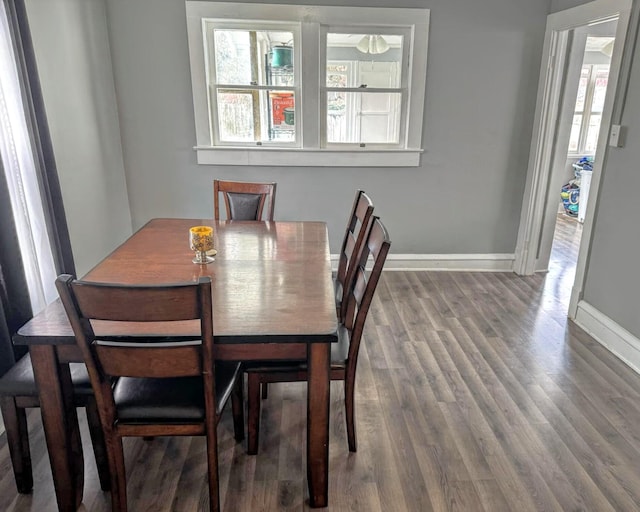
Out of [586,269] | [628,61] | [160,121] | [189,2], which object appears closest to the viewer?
[628,61]

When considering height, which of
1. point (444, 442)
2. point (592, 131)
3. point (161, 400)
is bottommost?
point (444, 442)

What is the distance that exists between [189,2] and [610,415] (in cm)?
366

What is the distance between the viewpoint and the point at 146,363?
1.33 metres

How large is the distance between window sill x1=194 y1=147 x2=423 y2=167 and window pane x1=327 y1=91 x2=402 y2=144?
13 centimetres

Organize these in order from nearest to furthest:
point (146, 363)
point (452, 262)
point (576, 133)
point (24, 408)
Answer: point (146, 363) < point (24, 408) < point (452, 262) < point (576, 133)

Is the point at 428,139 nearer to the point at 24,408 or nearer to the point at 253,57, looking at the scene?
the point at 253,57

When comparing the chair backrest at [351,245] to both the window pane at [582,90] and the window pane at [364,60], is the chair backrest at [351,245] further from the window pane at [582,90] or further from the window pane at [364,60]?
the window pane at [582,90]

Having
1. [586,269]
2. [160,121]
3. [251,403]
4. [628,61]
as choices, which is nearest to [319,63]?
[160,121]

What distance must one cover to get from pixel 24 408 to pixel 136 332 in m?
0.60

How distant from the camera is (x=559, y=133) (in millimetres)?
3625

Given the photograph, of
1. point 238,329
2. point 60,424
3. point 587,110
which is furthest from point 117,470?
point 587,110

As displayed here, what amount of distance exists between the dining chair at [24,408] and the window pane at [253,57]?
2.62 m

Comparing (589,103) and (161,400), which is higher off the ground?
(589,103)

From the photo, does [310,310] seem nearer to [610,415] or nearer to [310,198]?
[610,415]
